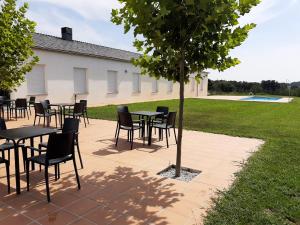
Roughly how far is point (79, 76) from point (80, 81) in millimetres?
319

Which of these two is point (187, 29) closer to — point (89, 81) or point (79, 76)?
point (79, 76)

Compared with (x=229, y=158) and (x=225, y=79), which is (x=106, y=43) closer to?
(x=229, y=158)

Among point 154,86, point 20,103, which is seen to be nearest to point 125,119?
point 20,103

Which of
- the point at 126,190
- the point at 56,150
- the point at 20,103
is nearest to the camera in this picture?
the point at 56,150

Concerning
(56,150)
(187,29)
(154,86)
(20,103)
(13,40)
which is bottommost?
(56,150)

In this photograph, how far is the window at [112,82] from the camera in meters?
18.2

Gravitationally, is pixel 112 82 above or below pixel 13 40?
below

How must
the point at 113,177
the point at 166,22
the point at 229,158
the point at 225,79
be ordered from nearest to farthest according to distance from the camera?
the point at 166,22 < the point at 113,177 < the point at 229,158 < the point at 225,79

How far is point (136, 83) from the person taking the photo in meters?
21.2

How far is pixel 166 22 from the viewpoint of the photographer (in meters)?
3.35

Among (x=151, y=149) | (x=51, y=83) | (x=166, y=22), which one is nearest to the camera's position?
(x=166, y=22)

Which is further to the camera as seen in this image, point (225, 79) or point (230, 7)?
point (225, 79)

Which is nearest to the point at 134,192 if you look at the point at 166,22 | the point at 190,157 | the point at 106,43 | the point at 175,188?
the point at 175,188

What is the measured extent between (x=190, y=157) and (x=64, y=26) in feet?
51.4
